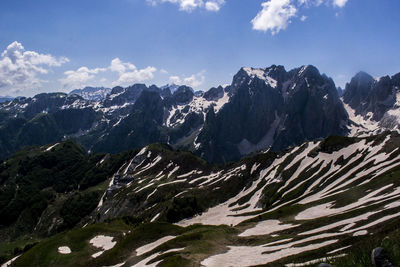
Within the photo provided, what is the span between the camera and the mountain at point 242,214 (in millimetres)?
42219

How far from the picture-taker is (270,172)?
136875 millimetres

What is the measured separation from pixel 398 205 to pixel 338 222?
948cm

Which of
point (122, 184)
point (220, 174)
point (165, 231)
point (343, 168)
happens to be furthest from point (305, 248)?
point (122, 184)

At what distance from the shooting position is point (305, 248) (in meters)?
38.2

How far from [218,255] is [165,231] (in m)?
29.7

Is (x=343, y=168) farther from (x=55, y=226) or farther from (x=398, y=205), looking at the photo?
(x=55, y=226)

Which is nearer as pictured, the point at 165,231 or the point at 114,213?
the point at 165,231

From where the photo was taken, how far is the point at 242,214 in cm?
10294

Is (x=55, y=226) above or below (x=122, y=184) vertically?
below

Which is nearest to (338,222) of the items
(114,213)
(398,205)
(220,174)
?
Result: (398,205)

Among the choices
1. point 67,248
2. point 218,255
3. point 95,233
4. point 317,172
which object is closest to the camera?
point 218,255

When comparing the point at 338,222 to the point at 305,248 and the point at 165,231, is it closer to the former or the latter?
the point at 305,248

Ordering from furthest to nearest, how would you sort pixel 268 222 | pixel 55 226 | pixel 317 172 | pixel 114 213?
pixel 55 226 < pixel 114 213 < pixel 317 172 < pixel 268 222

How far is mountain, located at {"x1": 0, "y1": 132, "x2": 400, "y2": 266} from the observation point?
42219 mm
